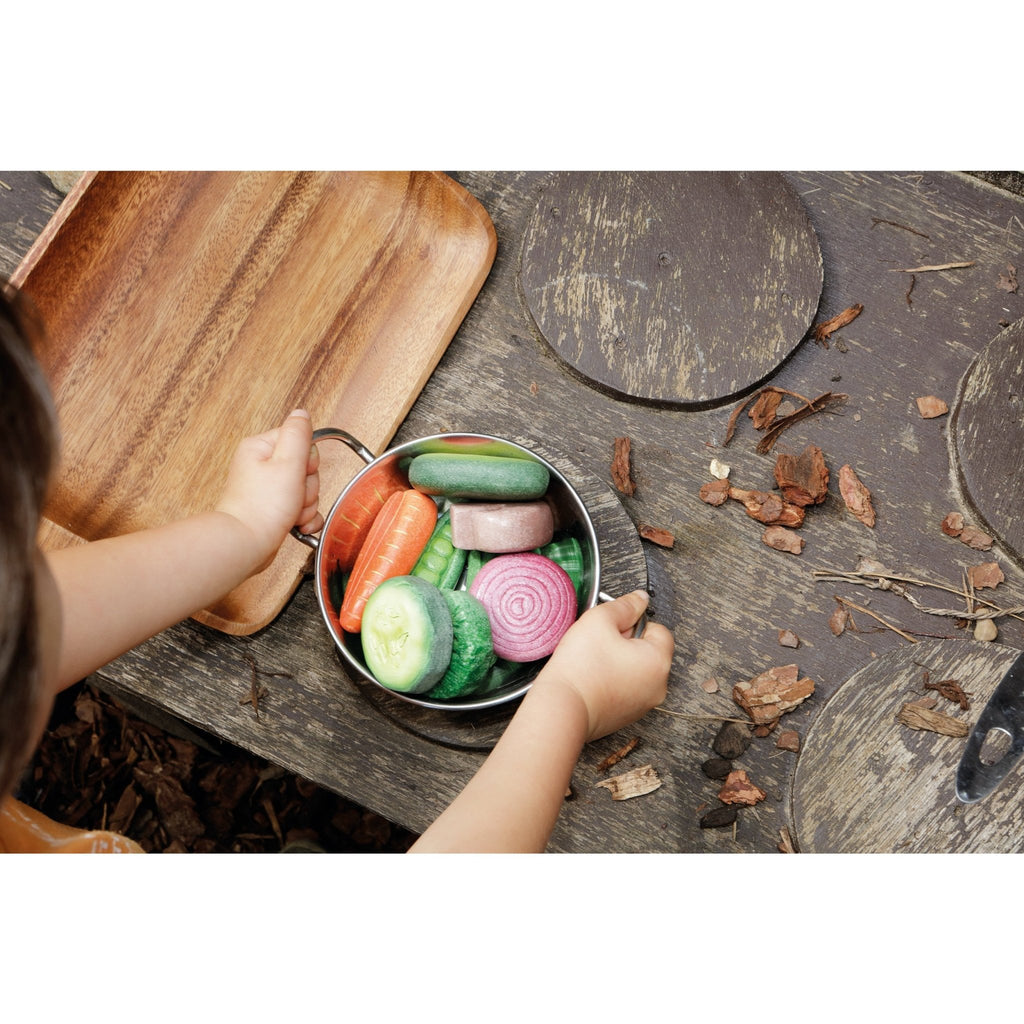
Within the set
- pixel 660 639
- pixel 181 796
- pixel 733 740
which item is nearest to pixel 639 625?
pixel 660 639

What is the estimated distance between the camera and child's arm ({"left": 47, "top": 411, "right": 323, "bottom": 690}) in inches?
21.7

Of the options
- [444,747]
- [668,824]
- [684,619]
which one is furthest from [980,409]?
[444,747]

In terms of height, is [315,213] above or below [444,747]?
above

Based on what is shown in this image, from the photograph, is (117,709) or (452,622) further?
(117,709)

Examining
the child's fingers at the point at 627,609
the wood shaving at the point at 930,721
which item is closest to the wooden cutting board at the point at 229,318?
the child's fingers at the point at 627,609

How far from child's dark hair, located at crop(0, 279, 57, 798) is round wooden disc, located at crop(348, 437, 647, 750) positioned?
0.30 meters

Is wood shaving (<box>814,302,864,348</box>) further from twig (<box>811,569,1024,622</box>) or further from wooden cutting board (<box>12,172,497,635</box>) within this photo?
wooden cutting board (<box>12,172,497,635</box>)

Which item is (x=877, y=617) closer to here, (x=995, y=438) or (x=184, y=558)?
(x=995, y=438)

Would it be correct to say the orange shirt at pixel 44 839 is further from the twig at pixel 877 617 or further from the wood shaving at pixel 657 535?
the twig at pixel 877 617

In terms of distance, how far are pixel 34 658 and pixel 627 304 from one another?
54cm

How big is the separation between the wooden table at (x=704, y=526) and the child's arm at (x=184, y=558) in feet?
0.26

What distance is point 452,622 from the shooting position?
64 cm

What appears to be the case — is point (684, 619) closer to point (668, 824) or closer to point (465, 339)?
point (668, 824)

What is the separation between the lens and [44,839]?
2.27 ft
